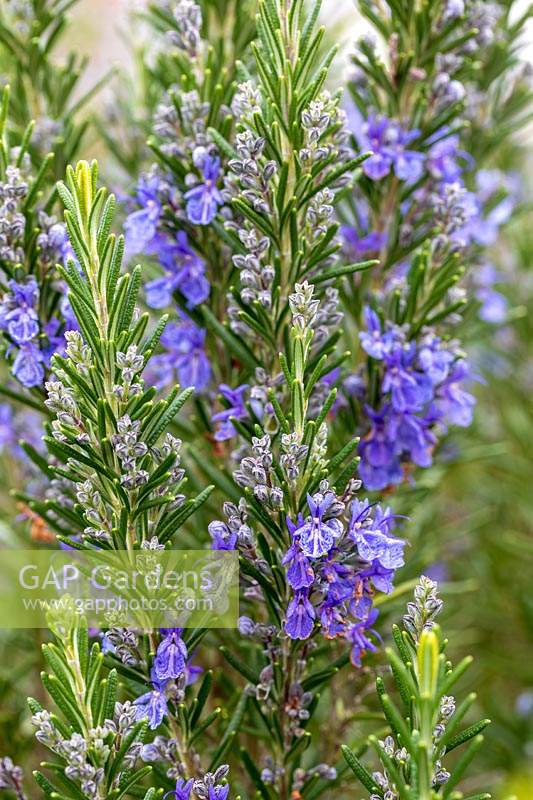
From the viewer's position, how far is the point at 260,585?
1.00 metres

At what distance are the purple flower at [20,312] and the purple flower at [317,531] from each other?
0.46 meters

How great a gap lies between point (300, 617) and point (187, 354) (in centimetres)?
51

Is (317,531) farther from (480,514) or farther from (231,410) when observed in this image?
(480,514)

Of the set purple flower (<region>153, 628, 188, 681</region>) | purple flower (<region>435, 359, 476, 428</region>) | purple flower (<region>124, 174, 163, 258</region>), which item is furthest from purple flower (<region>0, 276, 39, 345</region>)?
Result: purple flower (<region>435, 359, 476, 428</region>)

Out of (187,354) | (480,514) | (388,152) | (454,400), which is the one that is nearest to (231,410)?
(187,354)

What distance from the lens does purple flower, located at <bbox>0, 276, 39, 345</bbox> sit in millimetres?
1096

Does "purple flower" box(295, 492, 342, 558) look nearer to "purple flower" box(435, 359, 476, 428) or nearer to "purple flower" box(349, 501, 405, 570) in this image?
"purple flower" box(349, 501, 405, 570)

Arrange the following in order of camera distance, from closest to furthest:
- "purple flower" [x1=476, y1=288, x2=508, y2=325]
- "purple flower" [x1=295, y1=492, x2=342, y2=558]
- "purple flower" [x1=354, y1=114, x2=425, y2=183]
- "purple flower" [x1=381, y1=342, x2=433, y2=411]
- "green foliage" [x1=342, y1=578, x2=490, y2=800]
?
"green foliage" [x1=342, y1=578, x2=490, y2=800] < "purple flower" [x1=295, y1=492, x2=342, y2=558] < "purple flower" [x1=381, y1=342, x2=433, y2=411] < "purple flower" [x1=354, y1=114, x2=425, y2=183] < "purple flower" [x1=476, y1=288, x2=508, y2=325]

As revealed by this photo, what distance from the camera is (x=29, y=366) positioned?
3.64 feet

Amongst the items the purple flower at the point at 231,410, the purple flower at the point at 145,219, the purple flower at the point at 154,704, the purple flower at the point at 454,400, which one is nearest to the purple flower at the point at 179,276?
the purple flower at the point at 145,219

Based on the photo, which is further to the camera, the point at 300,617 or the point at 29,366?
the point at 29,366

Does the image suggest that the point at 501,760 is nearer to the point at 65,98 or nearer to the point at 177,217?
the point at 177,217

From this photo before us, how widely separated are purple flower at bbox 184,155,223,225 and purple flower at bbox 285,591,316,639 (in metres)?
0.53

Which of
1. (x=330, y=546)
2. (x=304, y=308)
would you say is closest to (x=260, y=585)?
(x=330, y=546)
